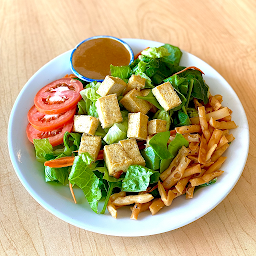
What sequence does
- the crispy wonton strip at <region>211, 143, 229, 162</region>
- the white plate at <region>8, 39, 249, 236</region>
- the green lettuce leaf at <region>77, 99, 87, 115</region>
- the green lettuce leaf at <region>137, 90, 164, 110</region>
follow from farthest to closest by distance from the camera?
the green lettuce leaf at <region>77, 99, 87, 115</region> < the green lettuce leaf at <region>137, 90, 164, 110</region> < the crispy wonton strip at <region>211, 143, 229, 162</region> < the white plate at <region>8, 39, 249, 236</region>

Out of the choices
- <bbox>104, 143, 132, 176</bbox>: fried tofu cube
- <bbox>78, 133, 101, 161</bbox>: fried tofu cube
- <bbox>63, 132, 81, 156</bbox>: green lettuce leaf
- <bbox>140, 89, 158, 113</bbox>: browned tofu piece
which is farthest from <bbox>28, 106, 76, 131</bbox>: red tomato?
<bbox>140, 89, 158, 113</bbox>: browned tofu piece

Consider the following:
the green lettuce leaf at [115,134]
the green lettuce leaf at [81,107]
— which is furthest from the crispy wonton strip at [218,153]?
the green lettuce leaf at [81,107]

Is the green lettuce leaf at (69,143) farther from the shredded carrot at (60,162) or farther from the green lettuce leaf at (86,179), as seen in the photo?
the green lettuce leaf at (86,179)

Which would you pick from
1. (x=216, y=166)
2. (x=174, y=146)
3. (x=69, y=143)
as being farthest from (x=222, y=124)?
(x=69, y=143)

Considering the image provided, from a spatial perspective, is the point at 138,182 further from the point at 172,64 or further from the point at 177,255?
the point at 172,64

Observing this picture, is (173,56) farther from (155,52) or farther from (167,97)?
(167,97)

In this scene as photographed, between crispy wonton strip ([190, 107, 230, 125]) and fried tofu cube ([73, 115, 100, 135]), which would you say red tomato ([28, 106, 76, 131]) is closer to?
fried tofu cube ([73, 115, 100, 135])

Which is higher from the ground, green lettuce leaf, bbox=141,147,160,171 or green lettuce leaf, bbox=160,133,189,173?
green lettuce leaf, bbox=160,133,189,173
